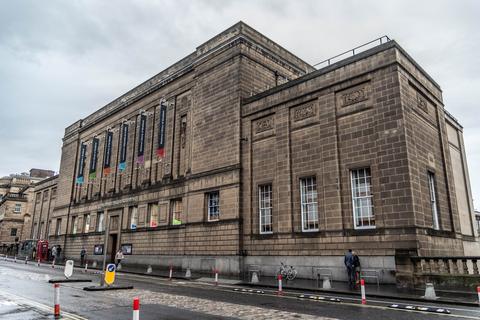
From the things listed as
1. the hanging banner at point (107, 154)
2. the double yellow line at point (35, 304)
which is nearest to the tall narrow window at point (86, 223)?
the hanging banner at point (107, 154)

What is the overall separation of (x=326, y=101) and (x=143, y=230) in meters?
21.1

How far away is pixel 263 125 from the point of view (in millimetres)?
26953

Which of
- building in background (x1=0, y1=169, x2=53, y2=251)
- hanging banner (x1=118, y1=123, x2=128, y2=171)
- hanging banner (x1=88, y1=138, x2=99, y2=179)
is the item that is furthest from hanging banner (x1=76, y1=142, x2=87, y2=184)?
building in background (x1=0, y1=169, x2=53, y2=251)

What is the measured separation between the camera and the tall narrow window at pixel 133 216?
36.5m

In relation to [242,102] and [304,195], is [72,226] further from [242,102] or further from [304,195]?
[304,195]

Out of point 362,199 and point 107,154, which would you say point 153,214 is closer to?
point 107,154

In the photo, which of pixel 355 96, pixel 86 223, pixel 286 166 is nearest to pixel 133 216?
pixel 86 223

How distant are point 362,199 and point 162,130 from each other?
2070 cm

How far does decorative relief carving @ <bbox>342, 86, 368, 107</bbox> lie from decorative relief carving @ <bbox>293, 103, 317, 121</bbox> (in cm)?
215

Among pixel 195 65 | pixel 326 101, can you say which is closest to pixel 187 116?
pixel 195 65

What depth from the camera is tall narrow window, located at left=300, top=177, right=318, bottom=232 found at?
22.7m

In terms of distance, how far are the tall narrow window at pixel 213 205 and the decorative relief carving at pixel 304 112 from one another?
8506mm

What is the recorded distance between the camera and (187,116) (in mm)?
33688

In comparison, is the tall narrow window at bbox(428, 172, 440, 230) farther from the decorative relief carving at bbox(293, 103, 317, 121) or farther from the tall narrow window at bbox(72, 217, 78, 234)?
the tall narrow window at bbox(72, 217, 78, 234)
